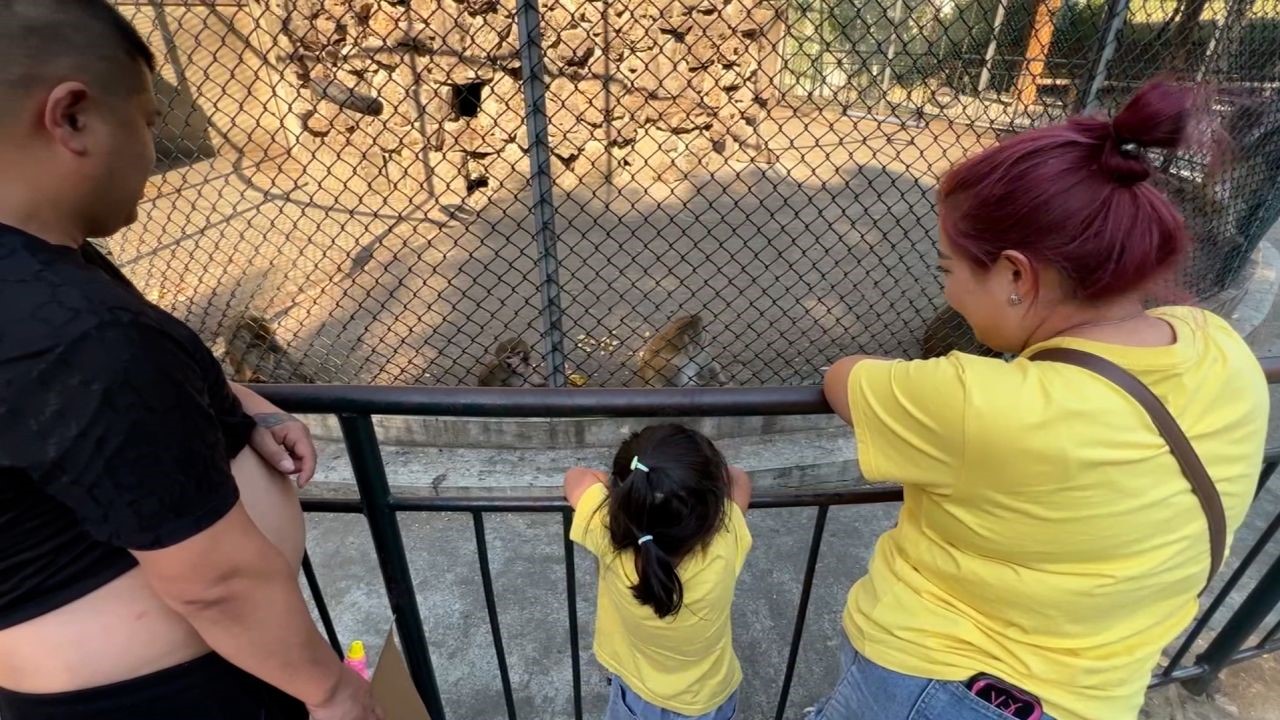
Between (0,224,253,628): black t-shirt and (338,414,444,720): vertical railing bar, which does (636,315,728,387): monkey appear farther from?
(0,224,253,628): black t-shirt

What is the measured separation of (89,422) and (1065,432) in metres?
1.10

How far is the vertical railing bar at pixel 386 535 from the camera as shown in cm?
133

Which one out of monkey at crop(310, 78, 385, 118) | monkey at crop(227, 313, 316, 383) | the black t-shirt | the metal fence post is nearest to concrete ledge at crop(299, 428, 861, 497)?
monkey at crop(227, 313, 316, 383)

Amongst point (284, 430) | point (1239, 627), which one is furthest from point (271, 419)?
point (1239, 627)

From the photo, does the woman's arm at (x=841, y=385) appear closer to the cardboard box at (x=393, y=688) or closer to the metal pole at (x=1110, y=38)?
the cardboard box at (x=393, y=688)

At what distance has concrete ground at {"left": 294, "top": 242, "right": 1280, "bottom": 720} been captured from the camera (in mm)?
2508

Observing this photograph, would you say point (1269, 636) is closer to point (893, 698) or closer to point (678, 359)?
point (893, 698)

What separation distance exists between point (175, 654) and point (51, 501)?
0.28 metres

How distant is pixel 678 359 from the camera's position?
4223mm

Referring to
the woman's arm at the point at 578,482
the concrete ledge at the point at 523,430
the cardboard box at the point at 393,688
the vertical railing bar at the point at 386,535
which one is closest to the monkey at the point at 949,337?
the concrete ledge at the point at 523,430

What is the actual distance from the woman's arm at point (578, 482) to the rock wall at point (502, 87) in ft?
18.7

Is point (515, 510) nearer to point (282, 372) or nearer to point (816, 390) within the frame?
point (816, 390)

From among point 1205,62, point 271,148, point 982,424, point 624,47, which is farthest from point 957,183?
point 271,148

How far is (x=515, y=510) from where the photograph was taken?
1521 mm
